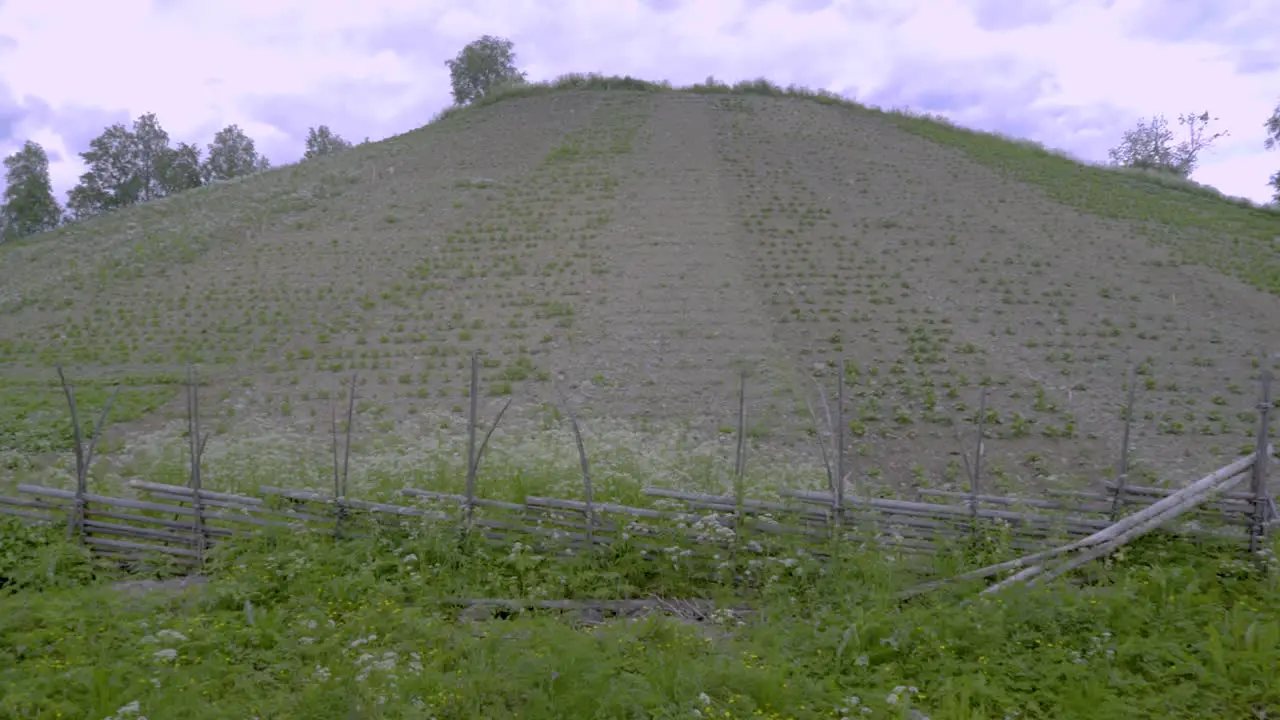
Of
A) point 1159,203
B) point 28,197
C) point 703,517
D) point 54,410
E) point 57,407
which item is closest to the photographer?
point 703,517

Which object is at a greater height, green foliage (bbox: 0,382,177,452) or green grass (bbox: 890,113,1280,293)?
green grass (bbox: 890,113,1280,293)

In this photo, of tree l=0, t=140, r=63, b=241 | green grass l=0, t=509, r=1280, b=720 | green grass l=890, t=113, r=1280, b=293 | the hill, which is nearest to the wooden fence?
green grass l=0, t=509, r=1280, b=720

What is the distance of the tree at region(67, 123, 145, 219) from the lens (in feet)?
146

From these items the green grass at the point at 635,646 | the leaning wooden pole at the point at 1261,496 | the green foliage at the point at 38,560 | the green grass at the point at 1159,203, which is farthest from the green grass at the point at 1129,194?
the green foliage at the point at 38,560

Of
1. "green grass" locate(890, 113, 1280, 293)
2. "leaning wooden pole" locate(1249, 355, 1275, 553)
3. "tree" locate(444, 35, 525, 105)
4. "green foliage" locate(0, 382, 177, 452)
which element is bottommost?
"green foliage" locate(0, 382, 177, 452)

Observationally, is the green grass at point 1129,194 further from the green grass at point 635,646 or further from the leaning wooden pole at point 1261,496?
the green grass at point 635,646

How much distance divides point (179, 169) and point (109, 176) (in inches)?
144

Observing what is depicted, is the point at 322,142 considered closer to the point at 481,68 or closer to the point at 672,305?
the point at 481,68

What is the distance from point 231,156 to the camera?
54.3m

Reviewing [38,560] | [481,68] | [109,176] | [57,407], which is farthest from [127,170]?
[38,560]

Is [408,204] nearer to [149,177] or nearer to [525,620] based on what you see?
[525,620]

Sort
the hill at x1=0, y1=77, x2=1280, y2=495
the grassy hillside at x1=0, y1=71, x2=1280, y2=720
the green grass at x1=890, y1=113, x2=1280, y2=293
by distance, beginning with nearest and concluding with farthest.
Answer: the grassy hillside at x1=0, y1=71, x2=1280, y2=720 < the hill at x1=0, y1=77, x2=1280, y2=495 < the green grass at x1=890, y1=113, x2=1280, y2=293

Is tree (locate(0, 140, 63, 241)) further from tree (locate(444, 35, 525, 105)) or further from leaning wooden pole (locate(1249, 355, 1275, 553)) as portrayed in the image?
leaning wooden pole (locate(1249, 355, 1275, 553))

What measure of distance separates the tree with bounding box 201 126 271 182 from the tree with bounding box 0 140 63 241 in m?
10.3
